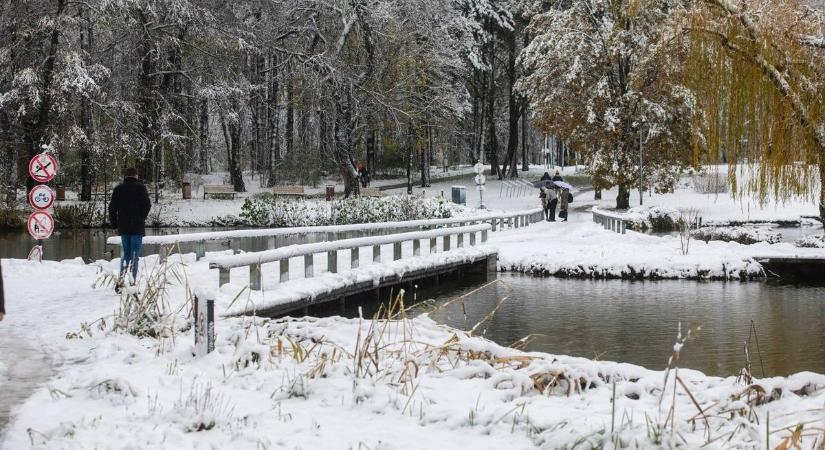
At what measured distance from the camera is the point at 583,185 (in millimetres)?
58844

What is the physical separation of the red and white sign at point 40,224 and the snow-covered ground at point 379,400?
8.96 meters

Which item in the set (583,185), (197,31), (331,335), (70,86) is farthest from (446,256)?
(583,185)

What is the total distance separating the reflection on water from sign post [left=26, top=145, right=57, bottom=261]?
8129 mm

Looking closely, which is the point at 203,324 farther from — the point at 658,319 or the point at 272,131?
the point at 272,131

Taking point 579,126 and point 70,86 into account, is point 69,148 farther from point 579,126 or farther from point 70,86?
point 579,126

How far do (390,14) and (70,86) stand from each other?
1519cm

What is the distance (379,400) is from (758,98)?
1088cm

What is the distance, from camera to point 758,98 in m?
13.9

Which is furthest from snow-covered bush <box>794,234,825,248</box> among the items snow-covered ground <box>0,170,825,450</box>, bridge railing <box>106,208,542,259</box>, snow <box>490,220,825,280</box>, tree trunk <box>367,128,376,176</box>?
tree trunk <box>367,128,376,176</box>

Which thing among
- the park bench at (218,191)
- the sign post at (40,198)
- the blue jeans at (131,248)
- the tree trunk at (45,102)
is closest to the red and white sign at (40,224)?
the sign post at (40,198)

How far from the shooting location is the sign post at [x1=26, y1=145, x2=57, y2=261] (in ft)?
50.8

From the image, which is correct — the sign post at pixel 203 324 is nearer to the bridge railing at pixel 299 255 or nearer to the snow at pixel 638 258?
the bridge railing at pixel 299 255

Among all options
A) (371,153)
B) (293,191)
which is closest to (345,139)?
(293,191)

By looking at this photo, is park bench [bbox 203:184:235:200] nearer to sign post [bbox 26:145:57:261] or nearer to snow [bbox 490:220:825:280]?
snow [bbox 490:220:825:280]
